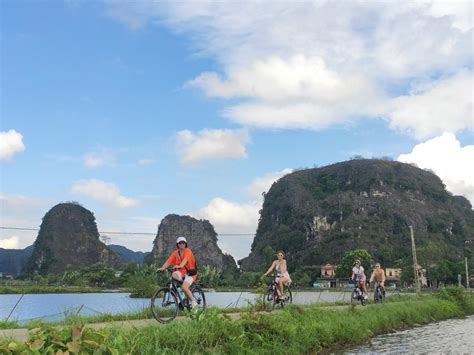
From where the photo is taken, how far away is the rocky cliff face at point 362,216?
153 m

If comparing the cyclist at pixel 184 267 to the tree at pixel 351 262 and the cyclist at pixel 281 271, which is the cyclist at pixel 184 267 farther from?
the tree at pixel 351 262

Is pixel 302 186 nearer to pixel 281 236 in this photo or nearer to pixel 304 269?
pixel 281 236

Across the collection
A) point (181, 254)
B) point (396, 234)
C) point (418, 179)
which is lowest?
point (181, 254)

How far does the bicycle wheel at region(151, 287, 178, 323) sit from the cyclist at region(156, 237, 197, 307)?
0.29 m

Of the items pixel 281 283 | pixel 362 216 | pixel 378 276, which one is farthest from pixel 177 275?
pixel 362 216

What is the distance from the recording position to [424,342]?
1255cm

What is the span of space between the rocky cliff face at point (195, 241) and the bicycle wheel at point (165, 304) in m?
148

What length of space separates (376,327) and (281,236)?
164667 mm

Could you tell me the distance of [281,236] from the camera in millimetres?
178125

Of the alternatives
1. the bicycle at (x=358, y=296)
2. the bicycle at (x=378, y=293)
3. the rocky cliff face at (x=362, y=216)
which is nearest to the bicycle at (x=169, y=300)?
the bicycle at (x=358, y=296)

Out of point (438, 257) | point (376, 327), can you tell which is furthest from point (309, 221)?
point (376, 327)

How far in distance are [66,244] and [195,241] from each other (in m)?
40.1

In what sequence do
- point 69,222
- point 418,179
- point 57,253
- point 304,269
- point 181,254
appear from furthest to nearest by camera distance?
point 418,179
point 69,222
point 57,253
point 304,269
point 181,254

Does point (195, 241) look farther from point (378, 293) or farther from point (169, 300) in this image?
point (169, 300)
